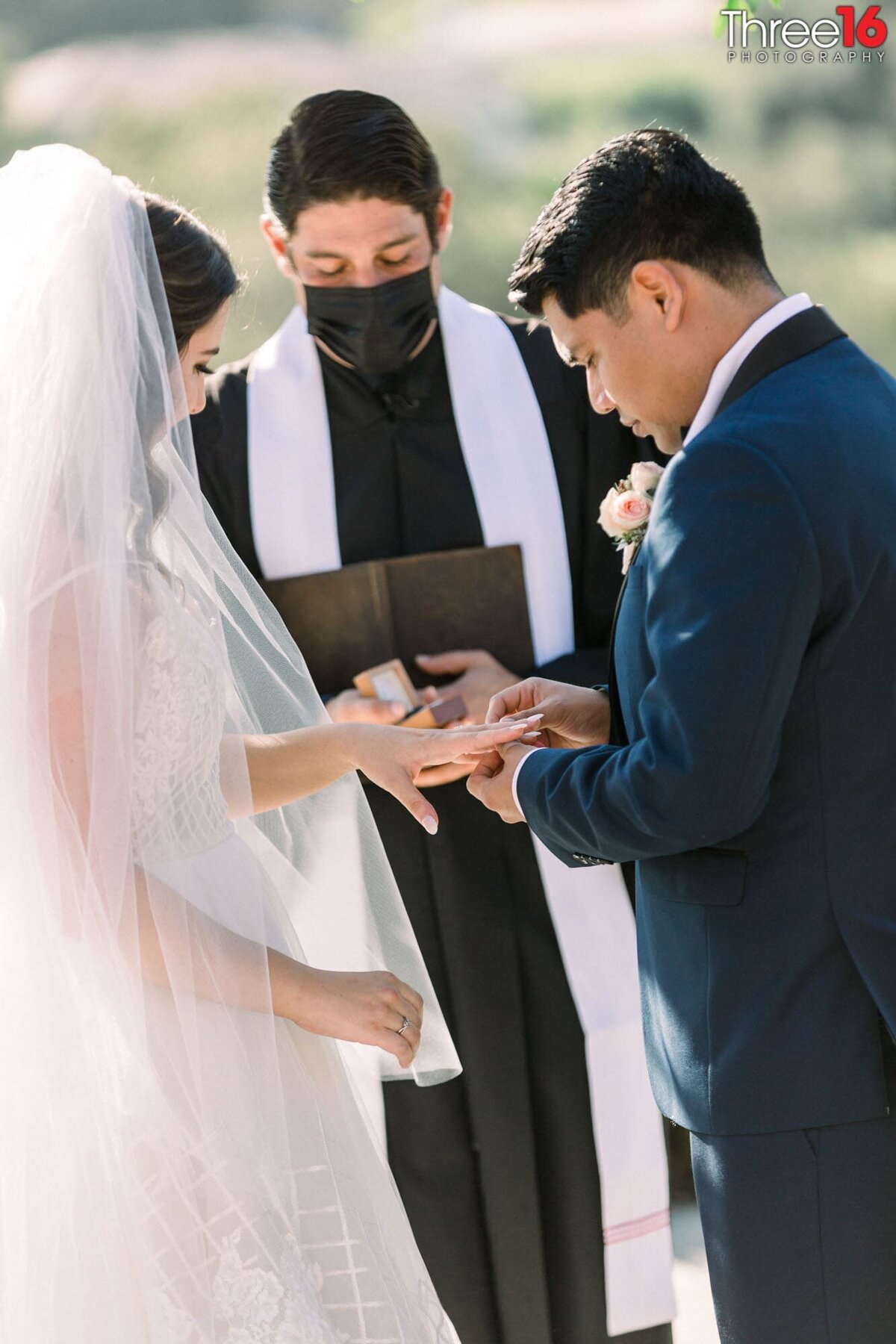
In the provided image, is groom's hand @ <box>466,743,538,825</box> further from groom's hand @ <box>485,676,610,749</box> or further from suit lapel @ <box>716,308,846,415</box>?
suit lapel @ <box>716,308,846,415</box>

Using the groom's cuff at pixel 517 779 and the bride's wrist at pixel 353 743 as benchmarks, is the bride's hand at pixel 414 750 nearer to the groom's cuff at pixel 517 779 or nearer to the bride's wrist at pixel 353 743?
the bride's wrist at pixel 353 743

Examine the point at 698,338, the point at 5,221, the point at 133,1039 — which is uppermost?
the point at 5,221

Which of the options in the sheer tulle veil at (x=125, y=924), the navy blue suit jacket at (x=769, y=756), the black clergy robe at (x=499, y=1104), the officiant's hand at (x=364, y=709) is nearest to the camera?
the navy blue suit jacket at (x=769, y=756)

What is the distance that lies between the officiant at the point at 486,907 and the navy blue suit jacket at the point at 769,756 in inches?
40.6

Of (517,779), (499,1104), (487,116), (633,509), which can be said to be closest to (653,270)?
(633,509)

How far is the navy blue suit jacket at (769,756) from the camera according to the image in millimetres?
1773

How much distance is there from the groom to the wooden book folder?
1.06 metres

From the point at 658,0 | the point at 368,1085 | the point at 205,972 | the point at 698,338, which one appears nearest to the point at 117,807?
the point at 205,972

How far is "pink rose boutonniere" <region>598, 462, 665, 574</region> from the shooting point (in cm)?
247

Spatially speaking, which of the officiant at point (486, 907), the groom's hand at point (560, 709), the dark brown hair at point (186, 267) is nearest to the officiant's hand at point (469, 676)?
the officiant at point (486, 907)

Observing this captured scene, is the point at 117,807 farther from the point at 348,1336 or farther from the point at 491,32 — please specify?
the point at 491,32

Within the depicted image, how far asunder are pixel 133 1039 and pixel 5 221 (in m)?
1.11

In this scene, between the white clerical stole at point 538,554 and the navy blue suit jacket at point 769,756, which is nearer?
the navy blue suit jacket at point 769,756

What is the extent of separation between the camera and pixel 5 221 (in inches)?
79.6
